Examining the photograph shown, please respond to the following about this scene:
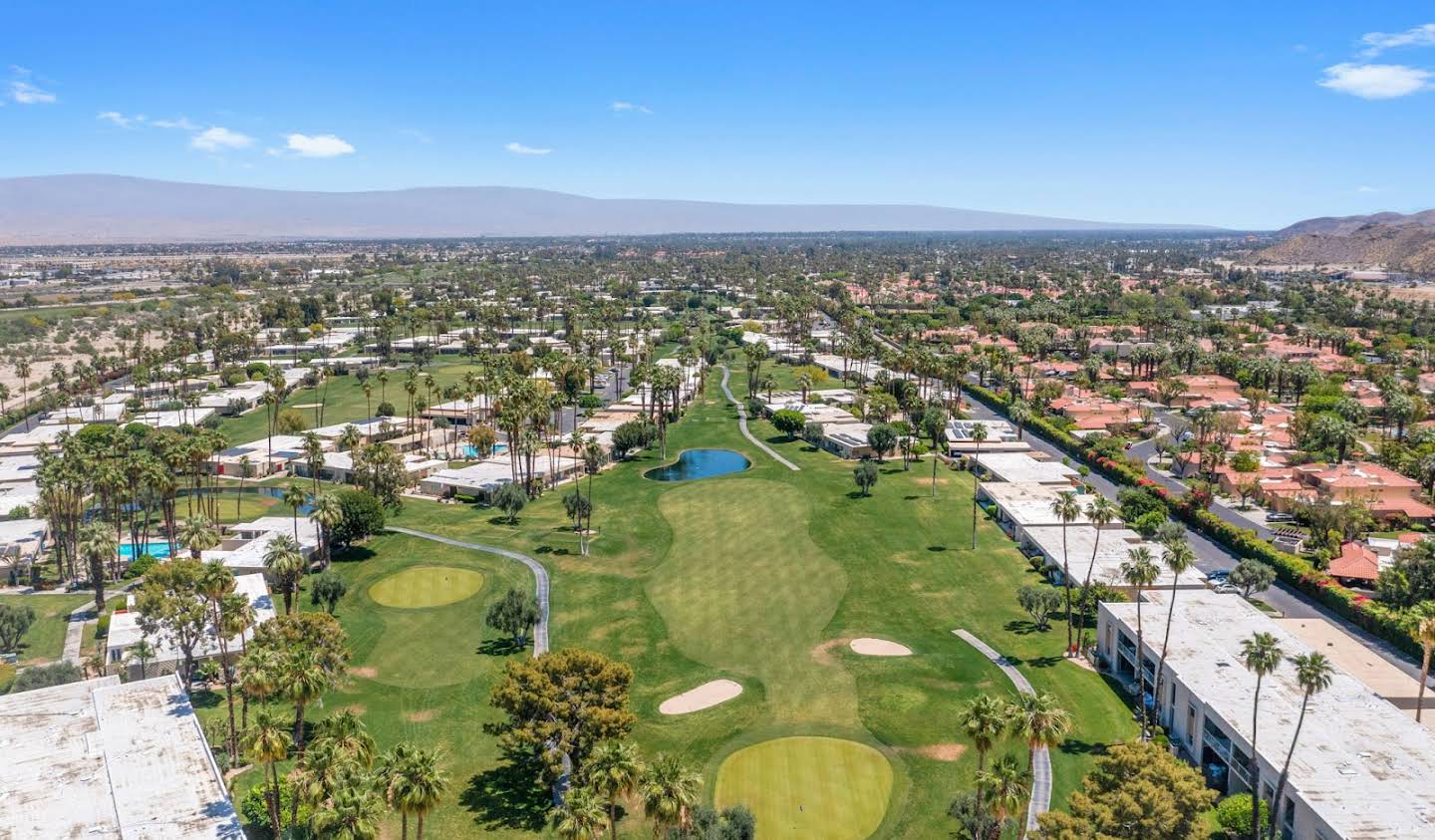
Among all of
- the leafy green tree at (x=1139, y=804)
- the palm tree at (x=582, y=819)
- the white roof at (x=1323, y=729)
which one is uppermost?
the palm tree at (x=582, y=819)

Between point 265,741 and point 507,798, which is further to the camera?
point 507,798

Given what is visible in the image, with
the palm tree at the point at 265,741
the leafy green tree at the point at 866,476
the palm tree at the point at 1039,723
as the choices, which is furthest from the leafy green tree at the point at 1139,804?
the leafy green tree at the point at 866,476

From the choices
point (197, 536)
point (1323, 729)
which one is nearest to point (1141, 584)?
point (1323, 729)

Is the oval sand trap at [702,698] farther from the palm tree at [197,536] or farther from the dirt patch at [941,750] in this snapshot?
the palm tree at [197,536]

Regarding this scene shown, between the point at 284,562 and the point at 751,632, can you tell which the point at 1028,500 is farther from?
the point at 284,562

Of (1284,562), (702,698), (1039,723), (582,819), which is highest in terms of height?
(1039,723)

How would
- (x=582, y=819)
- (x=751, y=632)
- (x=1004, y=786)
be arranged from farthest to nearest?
(x=751, y=632)
(x=1004, y=786)
(x=582, y=819)
